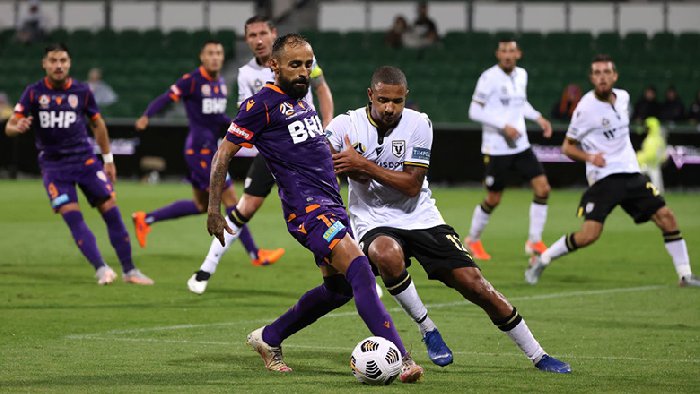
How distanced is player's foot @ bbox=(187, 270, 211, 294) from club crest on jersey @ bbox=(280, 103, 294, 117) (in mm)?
4570

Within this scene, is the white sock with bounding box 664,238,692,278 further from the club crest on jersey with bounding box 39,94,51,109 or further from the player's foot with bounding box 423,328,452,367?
the club crest on jersey with bounding box 39,94,51,109

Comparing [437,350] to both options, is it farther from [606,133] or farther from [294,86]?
[606,133]

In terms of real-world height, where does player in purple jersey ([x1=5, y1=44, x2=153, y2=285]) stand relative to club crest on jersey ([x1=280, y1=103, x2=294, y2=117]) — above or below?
below

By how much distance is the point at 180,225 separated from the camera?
748 inches

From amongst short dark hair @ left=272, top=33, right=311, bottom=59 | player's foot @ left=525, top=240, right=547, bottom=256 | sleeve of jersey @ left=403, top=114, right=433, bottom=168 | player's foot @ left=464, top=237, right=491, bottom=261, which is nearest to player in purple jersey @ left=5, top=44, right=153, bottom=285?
player's foot @ left=464, top=237, right=491, bottom=261

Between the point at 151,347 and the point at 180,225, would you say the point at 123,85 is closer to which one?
the point at 180,225

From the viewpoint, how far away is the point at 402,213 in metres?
7.98

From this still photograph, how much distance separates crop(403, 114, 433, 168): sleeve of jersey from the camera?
7805 mm

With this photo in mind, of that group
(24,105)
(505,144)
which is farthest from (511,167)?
(24,105)

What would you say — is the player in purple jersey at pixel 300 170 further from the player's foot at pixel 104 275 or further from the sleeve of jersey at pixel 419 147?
the player's foot at pixel 104 275

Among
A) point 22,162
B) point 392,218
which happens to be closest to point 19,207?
point 22,162

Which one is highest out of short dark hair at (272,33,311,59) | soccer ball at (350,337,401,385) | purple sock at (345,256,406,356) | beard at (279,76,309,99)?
short dark hair at (272,33,311,59)

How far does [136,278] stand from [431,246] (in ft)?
17.5

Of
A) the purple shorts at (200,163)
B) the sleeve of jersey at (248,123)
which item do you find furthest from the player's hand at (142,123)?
the sleeve of jersey at (248,123)
